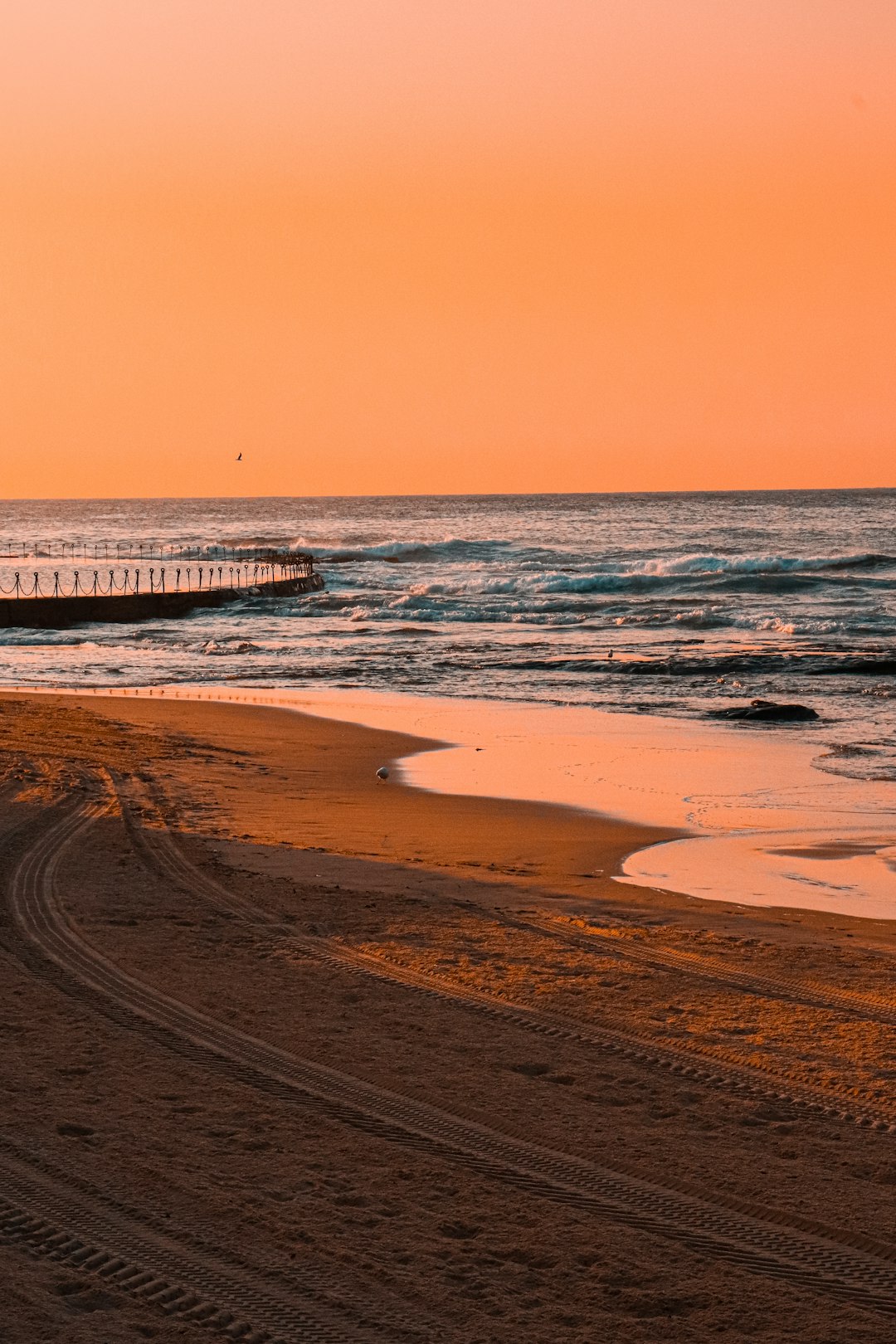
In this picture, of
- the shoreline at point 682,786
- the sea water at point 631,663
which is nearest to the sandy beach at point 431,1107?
the shoreline at point 682,786

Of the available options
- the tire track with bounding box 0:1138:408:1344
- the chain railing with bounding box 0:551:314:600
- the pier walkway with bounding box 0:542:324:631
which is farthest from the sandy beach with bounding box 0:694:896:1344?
the chain railing with bounding box 0:551:314:600

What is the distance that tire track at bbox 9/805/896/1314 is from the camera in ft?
15.7

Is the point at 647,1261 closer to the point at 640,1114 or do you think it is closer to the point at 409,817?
the point at 640,1114

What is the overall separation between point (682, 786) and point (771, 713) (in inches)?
255

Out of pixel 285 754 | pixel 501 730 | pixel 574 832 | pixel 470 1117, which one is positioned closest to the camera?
pixel 470 1117

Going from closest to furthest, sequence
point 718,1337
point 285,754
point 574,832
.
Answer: point 718,1337
point 574,832
point 285,754

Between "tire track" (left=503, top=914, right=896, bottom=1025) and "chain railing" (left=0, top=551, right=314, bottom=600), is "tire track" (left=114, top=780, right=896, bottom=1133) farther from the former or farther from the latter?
"chain railing" (left=0, top=551, right=314, bottom=600)

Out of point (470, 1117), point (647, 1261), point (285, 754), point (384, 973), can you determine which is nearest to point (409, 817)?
point (285, 754)

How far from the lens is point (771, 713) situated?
21.8m

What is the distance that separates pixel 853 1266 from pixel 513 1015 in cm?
282

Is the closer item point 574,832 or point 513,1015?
point 513,1015

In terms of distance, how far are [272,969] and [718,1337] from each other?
169 inches

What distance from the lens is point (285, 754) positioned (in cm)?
1828

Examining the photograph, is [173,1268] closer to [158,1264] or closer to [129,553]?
[158,1264]
